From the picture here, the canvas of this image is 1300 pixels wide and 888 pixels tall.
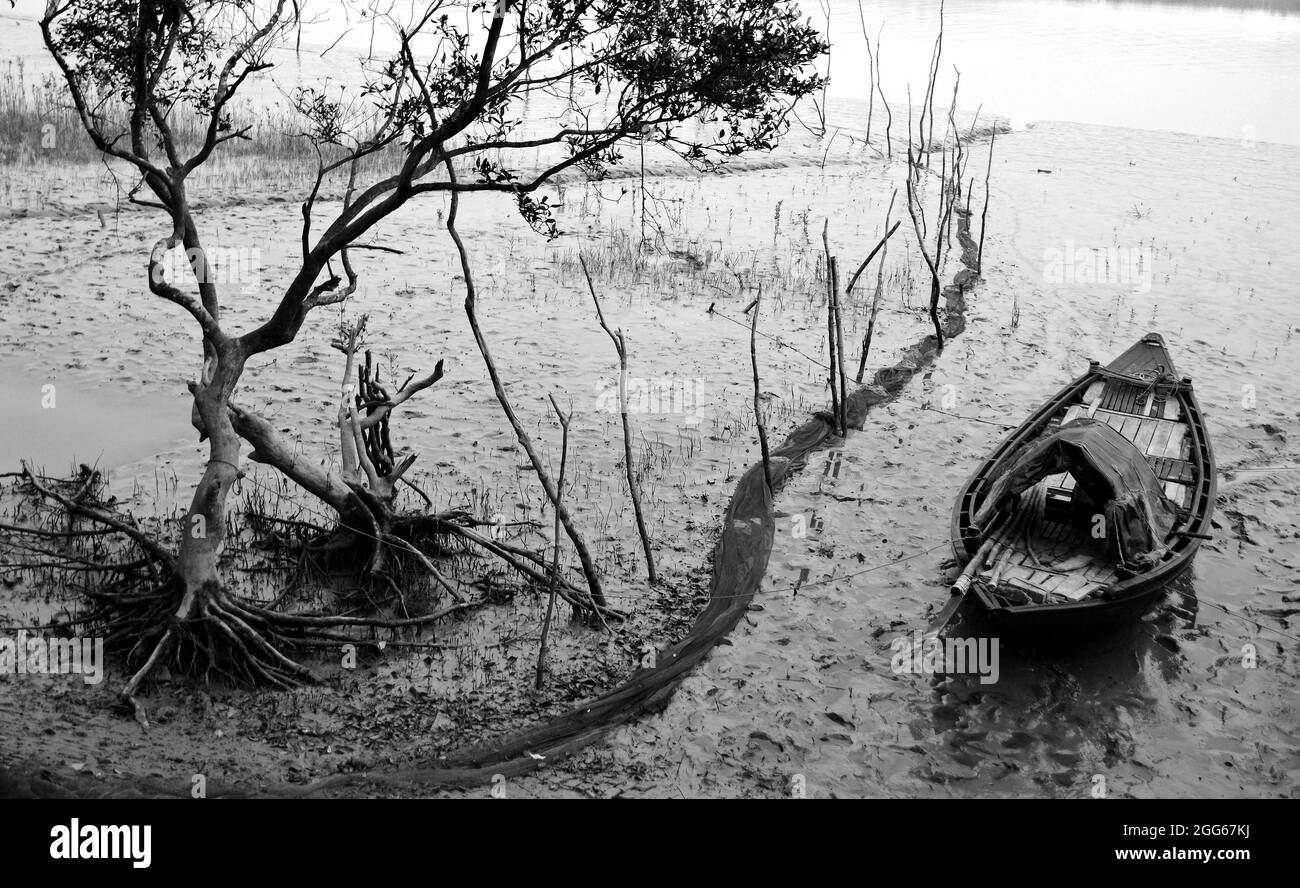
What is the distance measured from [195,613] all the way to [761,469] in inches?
222

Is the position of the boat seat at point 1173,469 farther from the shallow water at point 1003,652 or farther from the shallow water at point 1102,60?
the shallow water at point 1102,60

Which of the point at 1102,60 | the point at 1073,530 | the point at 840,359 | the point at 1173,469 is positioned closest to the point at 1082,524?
the point at 1073,530

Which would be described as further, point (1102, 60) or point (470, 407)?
point (1102, 60)

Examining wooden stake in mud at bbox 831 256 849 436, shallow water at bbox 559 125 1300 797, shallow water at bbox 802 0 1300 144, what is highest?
shallow water at bbox 802 0 1300 144

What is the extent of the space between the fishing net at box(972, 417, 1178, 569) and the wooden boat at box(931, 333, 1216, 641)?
0.01 metres

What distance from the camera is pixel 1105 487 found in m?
8.41

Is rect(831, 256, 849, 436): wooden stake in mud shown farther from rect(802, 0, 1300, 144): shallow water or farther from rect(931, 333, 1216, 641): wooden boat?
rect(802, 0, 1300, 144): shallow water

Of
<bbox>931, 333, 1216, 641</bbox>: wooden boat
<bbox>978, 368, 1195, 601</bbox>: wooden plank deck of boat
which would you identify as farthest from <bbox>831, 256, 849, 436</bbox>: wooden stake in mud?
<bbox>978, 368, 1195, 601</bbox>: wooden plank deck of boat

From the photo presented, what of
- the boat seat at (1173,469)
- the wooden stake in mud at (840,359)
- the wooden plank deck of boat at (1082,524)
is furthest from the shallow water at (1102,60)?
the boat seat at (1173,469)

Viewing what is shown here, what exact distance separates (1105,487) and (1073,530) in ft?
1.71

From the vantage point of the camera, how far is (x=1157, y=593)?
343 inches

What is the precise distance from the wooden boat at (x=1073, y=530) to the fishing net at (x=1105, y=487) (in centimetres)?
1

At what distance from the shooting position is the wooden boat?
304 inches

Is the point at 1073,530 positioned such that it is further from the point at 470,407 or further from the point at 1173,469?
the point at 470,407
